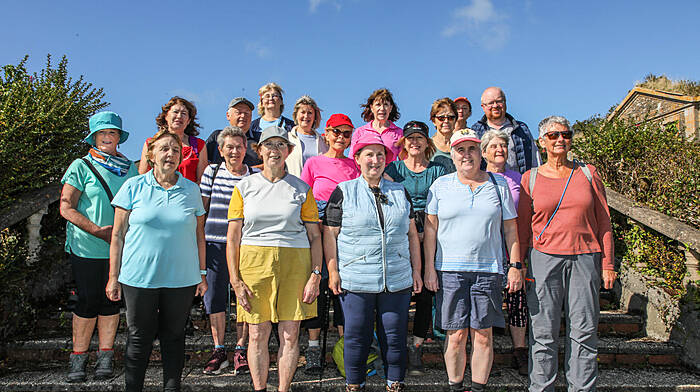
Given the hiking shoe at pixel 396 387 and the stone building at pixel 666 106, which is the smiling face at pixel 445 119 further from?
the stone building at pixel 666 106

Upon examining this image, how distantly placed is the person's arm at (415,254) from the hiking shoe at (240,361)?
1.71 m

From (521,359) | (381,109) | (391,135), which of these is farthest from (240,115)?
(521,359)

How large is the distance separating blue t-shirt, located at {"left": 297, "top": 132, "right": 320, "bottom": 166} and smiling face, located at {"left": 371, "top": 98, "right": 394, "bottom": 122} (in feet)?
2.49

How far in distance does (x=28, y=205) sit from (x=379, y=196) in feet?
13.6

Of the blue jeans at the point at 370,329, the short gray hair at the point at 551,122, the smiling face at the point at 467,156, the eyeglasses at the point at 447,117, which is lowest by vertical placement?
the blue jeans at the point at 370,329

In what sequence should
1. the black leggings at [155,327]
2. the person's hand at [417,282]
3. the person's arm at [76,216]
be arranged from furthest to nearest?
the person's arm at [76,216], the person's hand at [417,282], the black leggings at [155,327]

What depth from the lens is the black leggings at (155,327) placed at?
312 cm

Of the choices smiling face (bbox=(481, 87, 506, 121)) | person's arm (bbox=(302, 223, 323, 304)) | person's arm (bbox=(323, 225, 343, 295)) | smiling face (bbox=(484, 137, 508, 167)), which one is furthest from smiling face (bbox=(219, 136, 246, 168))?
smiling face (bbox=(481, 87, 506, 121))

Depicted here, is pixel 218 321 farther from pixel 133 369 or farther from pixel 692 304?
pixel 692 304

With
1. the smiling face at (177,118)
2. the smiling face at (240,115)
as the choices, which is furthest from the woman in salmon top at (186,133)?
the smiling face at (240,115)

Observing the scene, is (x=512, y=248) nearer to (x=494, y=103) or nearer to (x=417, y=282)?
(x=417, y=282)

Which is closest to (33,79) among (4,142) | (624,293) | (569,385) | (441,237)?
(4,142)

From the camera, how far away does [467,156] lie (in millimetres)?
3475

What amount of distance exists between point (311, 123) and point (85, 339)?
3040 millimetres
